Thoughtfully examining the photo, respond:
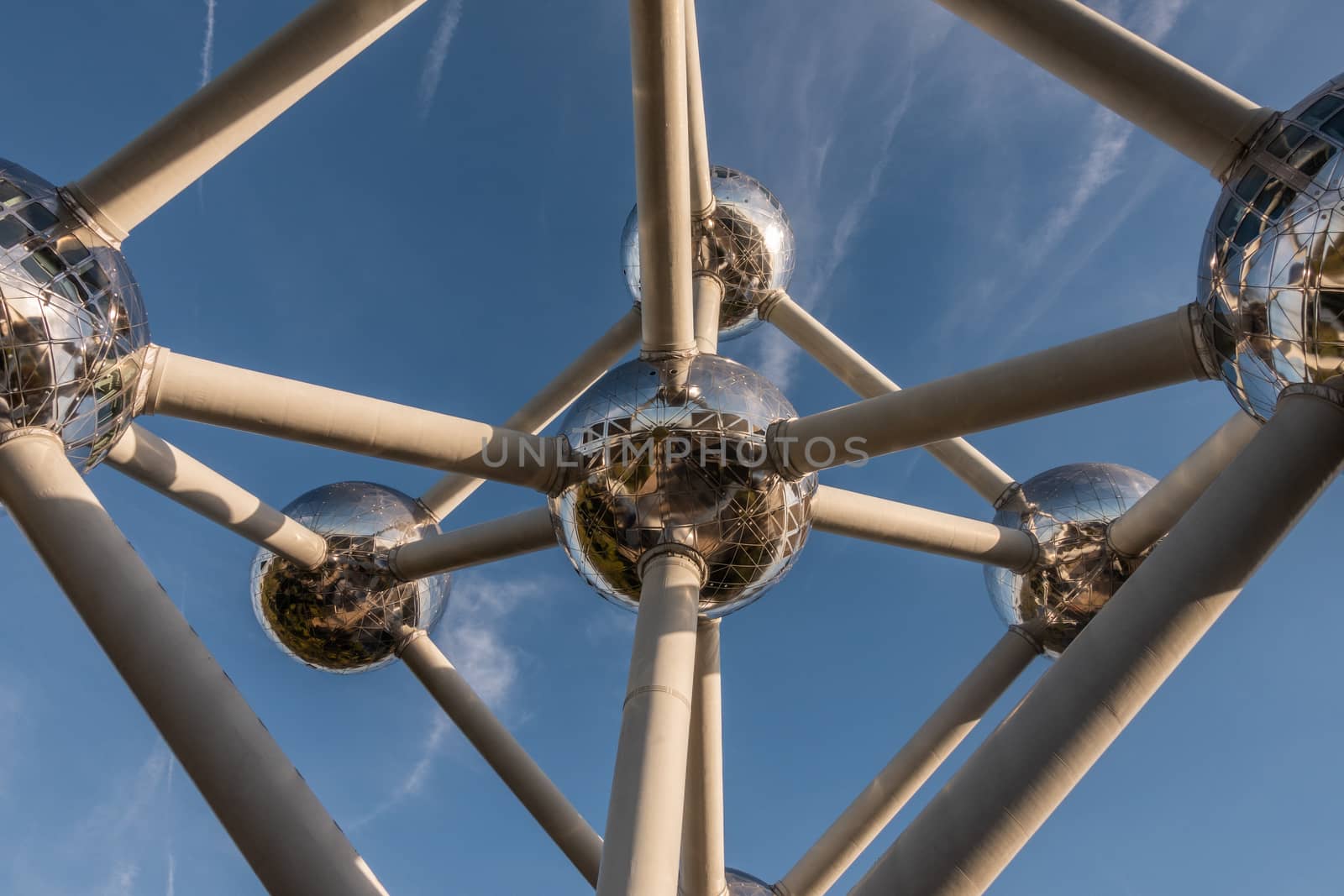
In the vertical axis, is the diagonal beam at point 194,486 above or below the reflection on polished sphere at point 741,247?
below

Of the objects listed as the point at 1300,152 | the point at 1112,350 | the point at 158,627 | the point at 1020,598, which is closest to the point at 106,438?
the point at 158,627

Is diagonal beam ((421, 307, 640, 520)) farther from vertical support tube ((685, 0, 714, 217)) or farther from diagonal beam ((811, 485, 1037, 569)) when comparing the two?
diagonal beam ((811, 485, 1037, 569))

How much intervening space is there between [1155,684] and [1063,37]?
12.4 feet

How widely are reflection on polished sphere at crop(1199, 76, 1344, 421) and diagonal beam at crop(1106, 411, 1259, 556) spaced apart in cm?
236

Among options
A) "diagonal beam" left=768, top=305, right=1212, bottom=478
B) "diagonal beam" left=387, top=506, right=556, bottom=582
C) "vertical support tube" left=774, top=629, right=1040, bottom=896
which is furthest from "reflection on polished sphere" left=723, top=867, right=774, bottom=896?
"diagonal beam" left=768, top=305, right=1212, bottom=478

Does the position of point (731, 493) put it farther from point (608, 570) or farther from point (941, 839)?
point (941, 839)

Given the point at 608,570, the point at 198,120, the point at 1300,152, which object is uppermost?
the point at 198,120

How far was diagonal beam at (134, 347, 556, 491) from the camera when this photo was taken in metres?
6.03

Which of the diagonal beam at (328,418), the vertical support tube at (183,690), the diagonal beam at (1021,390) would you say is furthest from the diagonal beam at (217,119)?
the diagonal beam at (1021,390)

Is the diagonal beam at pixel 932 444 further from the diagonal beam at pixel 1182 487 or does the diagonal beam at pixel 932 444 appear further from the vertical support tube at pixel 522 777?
the vertical support tube at pixel 522 777

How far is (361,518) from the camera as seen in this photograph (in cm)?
1107

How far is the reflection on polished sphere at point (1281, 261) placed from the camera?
191 inches

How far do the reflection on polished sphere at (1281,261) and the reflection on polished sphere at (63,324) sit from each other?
635 centimetres

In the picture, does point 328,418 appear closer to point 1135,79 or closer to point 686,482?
point 686,482
